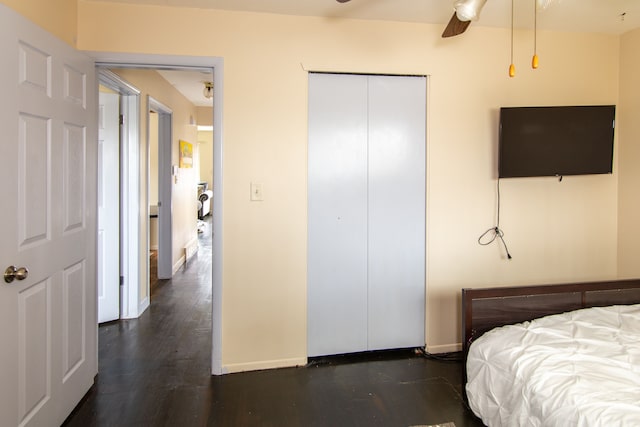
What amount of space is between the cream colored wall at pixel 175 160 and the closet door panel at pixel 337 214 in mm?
1789

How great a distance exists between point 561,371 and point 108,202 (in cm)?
338

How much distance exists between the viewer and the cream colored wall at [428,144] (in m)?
2.58

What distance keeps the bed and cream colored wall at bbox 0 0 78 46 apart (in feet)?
8.18

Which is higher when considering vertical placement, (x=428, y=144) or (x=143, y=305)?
(x=428, y=144)

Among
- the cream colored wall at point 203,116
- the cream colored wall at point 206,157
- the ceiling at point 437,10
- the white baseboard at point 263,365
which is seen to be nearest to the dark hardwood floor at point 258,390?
the white baseboard at point 263,365

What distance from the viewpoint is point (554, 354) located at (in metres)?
1.66

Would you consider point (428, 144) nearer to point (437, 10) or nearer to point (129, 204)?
point (437, 10)

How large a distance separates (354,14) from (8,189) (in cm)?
215

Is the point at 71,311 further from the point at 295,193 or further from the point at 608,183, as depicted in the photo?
the point at 608,183

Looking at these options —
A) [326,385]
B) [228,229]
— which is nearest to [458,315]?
[326,385]

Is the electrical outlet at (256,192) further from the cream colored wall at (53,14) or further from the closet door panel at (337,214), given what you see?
the cream colored wall at (53,14)

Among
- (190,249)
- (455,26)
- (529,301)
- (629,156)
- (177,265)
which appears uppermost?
(455,26)

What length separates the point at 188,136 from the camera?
19.8 ft

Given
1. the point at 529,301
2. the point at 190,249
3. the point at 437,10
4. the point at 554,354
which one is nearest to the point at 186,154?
the point at 190,249
